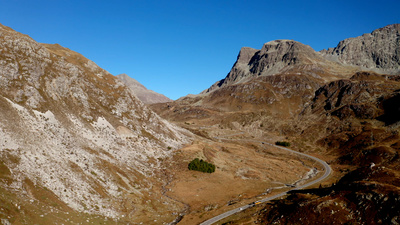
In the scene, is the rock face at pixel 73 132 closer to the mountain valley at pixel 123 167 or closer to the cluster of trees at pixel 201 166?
the mountain valley at pixel 123 167

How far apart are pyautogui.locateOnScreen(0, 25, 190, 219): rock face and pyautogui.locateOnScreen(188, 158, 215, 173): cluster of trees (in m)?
11.9

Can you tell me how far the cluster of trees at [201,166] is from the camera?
88.5 meters

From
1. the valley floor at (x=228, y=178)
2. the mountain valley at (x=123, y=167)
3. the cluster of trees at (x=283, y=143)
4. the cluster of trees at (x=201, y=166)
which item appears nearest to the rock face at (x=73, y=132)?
the mountain valley at (x=123, y=167)

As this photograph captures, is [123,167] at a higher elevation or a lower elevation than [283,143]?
higher

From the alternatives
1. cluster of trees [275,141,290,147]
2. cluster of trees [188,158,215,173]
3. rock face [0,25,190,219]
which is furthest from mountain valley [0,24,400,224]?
cluster of trees [275,141,290,147]

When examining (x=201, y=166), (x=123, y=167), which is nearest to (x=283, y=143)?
(x=201, y=166)

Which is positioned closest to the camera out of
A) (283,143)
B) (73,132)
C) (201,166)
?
(73,132)

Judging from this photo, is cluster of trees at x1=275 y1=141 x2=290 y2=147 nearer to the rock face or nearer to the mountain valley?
the mountain valley

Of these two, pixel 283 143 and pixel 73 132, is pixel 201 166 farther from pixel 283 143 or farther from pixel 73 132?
pixel 283 143

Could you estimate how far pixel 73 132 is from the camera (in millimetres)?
70688

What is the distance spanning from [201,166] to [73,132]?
44.9 metres

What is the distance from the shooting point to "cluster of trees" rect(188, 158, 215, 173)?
88.5 metres

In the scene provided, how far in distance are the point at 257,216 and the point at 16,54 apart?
87.2 meters

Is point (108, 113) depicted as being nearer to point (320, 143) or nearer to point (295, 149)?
point (295, 149)
